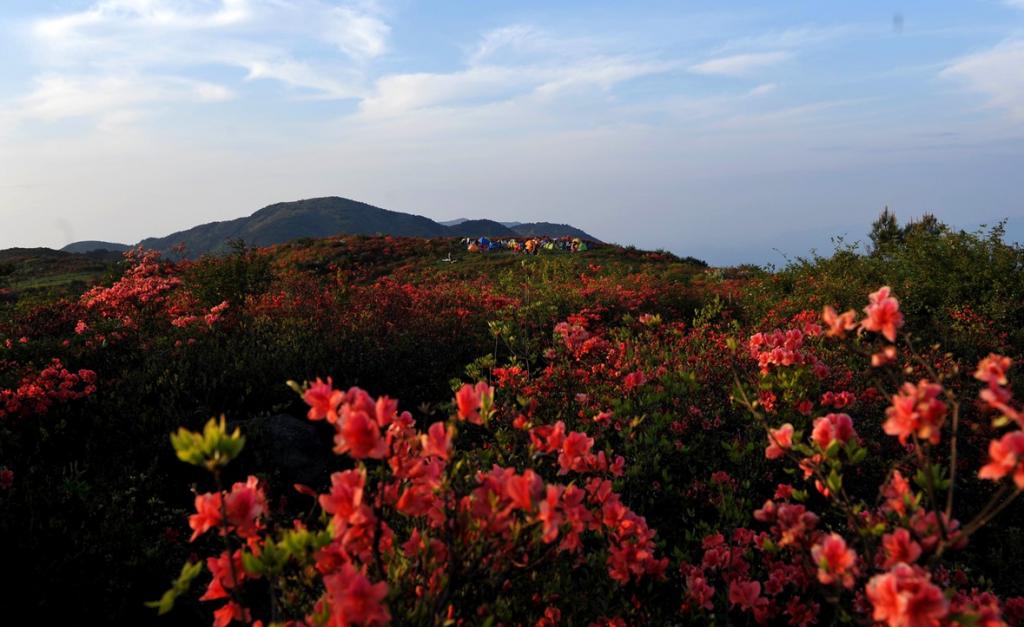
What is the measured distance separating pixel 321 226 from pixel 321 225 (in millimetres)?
492

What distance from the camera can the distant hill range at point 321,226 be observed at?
138000 mm

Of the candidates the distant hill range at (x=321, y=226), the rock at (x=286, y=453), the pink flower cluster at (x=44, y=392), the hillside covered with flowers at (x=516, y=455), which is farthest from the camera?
the distant hill range at (x=321, y=226)

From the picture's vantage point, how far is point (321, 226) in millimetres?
150000

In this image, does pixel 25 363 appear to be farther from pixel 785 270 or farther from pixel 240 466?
pixel 785 270

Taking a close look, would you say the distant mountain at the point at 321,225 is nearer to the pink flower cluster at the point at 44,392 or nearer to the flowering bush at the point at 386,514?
the pink flower cluster at the point at 44,392

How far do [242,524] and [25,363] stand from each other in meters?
7.29

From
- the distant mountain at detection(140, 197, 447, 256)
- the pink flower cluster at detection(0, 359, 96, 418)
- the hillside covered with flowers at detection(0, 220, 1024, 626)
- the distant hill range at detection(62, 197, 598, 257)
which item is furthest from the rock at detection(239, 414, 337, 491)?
the distant mountain at detection(140, 197, 447, 256)

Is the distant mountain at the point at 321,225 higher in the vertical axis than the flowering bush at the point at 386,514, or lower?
higher

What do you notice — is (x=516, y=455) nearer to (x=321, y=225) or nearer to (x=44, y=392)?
(x=44, y=392)

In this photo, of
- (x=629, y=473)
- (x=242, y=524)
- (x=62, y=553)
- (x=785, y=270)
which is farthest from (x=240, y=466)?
(x=785, y=270)

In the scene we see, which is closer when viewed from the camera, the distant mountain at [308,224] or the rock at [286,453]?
the rock at [286,453]

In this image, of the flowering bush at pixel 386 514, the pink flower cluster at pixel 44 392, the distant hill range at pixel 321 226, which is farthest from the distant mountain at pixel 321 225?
the flowering bush at pixel 386 514

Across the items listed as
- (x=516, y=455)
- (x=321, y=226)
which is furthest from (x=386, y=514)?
(x=321, y=226)

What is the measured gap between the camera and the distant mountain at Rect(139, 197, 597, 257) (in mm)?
138250
